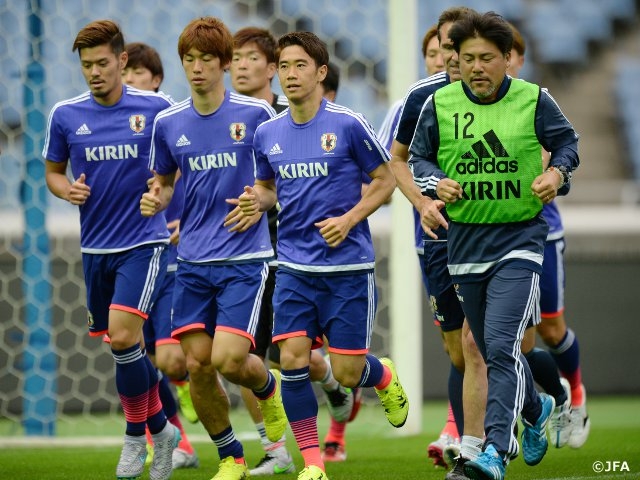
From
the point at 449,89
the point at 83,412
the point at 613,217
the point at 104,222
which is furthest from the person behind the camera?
the point at 613,217

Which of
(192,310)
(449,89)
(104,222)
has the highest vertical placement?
(449,89)

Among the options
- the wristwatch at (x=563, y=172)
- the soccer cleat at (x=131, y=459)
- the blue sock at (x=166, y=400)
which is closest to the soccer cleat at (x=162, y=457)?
the soccer cleat at (x=131, y=459)

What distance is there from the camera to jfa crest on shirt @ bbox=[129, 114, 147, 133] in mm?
5984

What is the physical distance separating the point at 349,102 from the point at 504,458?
28.1ft

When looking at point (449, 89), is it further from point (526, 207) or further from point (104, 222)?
point (104, 222)

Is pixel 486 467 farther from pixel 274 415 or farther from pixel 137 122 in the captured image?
pixel 137 122

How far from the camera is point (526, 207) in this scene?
4910mm

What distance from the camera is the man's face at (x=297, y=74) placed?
543 cm

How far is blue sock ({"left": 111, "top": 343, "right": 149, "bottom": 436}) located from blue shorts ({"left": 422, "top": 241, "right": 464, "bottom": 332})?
154cm

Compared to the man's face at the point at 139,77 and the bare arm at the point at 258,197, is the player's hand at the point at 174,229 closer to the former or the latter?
the man's face at the point at 139,77

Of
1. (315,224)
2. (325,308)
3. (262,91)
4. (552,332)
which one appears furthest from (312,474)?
(552,332)

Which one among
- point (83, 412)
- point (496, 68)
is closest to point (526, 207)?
point (496, 68)

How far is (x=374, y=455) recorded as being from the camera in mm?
7238

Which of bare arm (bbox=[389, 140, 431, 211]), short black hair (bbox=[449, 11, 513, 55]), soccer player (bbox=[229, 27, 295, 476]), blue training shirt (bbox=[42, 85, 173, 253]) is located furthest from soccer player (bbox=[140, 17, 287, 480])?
short black hair (bbox=[449, 11, 513, 55])
